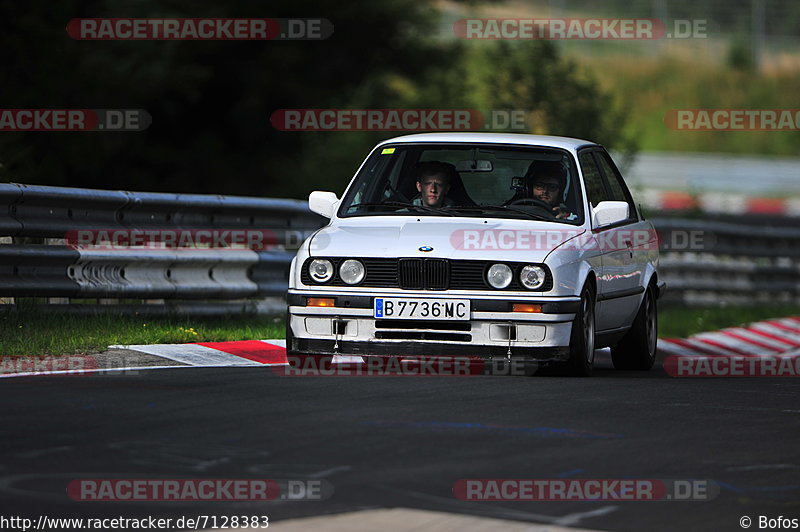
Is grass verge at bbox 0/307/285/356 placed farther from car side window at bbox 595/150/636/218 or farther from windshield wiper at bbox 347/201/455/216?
car side window at bbox 595/150/636/218

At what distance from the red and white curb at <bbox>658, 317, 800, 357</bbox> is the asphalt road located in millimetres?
5813

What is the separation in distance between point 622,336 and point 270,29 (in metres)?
30.0

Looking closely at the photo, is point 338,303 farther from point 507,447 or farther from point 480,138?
point 507,447

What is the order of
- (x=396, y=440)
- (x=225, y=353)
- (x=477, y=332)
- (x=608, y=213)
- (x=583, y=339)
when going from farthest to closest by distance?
1. (x=608, y=213)
2. (x=225, y=353)
3. (x=583, y=339)
4. (x=477, y=332)
5. (x=396, y=440)

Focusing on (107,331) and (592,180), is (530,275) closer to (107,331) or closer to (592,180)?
(592,180)

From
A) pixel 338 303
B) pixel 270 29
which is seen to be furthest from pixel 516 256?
pixel 270 29

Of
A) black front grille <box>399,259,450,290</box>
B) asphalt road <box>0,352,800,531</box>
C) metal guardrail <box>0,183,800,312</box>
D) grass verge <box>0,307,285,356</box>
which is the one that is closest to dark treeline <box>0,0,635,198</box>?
metal guardrail <box>0,183,800,312</box>

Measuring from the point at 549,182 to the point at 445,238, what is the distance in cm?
136

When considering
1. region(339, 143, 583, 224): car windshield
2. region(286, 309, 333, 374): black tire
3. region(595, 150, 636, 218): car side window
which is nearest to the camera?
region(286, 309, 333, 374): black tire

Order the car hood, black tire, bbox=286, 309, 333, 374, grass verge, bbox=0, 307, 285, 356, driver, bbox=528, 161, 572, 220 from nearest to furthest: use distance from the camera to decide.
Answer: the car hood < black tire, bbox=286, 309, 333, 374 < grass verge, bbox=0, 307, 285, 356 < driver, bbox=528, 161, 572, 220

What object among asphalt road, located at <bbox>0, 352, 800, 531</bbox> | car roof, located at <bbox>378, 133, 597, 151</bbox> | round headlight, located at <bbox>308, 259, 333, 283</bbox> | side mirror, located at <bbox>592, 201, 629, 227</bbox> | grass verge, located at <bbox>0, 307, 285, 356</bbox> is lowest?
asphalt road, located at <bbox>0, 352, 800, 531</bbox>

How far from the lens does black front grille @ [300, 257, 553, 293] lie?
1029 cm

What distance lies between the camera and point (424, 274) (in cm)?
1034

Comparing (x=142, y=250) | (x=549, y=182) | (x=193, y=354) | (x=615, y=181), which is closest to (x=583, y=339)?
(x=549, y=182)
